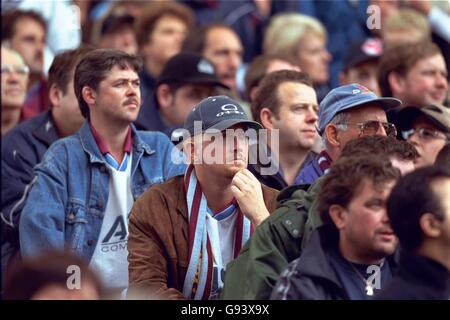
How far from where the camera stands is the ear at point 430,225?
17.4ft

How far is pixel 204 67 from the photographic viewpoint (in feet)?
30.3

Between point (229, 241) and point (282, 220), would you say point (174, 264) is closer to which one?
point (229, 241)

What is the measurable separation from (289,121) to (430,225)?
2.99 meters

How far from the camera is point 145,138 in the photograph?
299 inches

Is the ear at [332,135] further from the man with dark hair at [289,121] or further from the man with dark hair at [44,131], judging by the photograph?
the man with dark hair at [44,131]

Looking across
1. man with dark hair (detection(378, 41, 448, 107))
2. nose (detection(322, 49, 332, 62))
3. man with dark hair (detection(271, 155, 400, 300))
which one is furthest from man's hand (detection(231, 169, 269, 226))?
nose (detection(322, 49, 332, 62))

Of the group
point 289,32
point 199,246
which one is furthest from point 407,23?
point 199,246

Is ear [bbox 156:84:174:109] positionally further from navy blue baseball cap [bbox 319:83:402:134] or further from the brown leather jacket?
the brown leather jacket

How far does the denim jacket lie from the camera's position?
7.09 metres

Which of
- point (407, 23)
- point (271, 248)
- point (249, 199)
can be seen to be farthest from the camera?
point (407, 23)

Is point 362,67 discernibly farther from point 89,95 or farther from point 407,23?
point 89,95

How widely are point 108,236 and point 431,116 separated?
7.27 feet

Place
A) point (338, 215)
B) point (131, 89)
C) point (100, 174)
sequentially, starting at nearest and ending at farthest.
A: point (338, 215)
point (100, 174)
point (131, 89)

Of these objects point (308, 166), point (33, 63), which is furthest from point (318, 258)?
point (33, 63)
